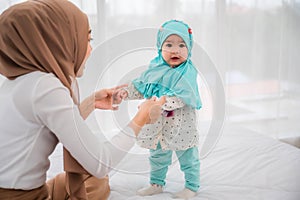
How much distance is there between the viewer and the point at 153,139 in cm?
101

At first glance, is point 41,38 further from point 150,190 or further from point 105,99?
point 150,190

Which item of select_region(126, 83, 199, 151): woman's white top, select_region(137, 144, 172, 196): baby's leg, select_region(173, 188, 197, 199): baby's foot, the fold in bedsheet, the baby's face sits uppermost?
the baby's face

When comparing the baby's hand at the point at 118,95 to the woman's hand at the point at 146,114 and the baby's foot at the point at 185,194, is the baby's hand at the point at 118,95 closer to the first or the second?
the woman's hand at the point at 146,114

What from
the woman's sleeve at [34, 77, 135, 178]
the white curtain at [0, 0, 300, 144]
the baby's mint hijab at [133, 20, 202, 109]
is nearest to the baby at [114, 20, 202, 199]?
the baby's mint hijab at [133, 20, 202, 109]

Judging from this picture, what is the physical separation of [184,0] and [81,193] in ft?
4.49

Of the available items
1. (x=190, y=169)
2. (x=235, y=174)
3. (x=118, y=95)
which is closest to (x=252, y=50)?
(x=235, y=174)

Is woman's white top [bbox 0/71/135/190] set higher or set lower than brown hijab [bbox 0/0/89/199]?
lower

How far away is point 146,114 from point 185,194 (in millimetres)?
336

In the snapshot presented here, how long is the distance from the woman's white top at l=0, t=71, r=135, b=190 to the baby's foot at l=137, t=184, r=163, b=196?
0.25 metres

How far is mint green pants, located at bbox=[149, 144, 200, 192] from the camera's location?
3.51 feet

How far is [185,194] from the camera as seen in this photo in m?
1.11

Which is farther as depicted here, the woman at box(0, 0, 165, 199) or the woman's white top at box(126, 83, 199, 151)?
the woman's white top at box(126, 83, 199, 151)

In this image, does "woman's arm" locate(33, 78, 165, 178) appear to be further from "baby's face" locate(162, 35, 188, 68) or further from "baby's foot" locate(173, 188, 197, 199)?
"baby's foot" locate(173, 188, 197, 199)

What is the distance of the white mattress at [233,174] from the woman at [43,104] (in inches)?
4.4
